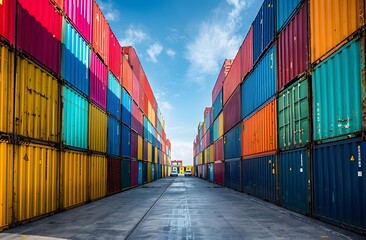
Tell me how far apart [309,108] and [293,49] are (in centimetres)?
331

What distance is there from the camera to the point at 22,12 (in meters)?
12.4

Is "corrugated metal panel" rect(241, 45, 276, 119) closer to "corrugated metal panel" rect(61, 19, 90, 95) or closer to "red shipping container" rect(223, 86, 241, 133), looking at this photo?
"red shipping container" rect(223, 86, 241, 133)

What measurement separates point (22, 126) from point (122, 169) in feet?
63.9

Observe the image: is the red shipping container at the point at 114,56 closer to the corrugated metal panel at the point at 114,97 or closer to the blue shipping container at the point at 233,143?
the corrugated metal panel at the point at 114,97

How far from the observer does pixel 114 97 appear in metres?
27.6

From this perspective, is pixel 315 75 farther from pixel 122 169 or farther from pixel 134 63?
pixel 134 63

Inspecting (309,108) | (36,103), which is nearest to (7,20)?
(36,103)

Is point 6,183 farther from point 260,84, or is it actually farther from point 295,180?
point 260,84

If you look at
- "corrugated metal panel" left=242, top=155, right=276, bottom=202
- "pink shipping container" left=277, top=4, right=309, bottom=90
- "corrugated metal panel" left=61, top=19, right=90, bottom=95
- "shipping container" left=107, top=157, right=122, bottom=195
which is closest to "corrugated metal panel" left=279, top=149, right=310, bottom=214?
"corrugated metal panel" left=242, top=155, right=276, bottom=202

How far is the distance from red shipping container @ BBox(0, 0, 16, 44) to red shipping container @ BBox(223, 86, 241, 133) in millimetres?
19704

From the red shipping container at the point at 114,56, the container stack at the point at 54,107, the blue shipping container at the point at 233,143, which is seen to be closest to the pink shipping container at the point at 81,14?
the container stack at the point at 54,107

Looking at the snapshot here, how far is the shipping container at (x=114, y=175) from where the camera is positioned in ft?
85.7

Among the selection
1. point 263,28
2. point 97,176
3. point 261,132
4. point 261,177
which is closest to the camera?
point 263,28

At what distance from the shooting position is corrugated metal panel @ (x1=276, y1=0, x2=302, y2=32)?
1559cm
